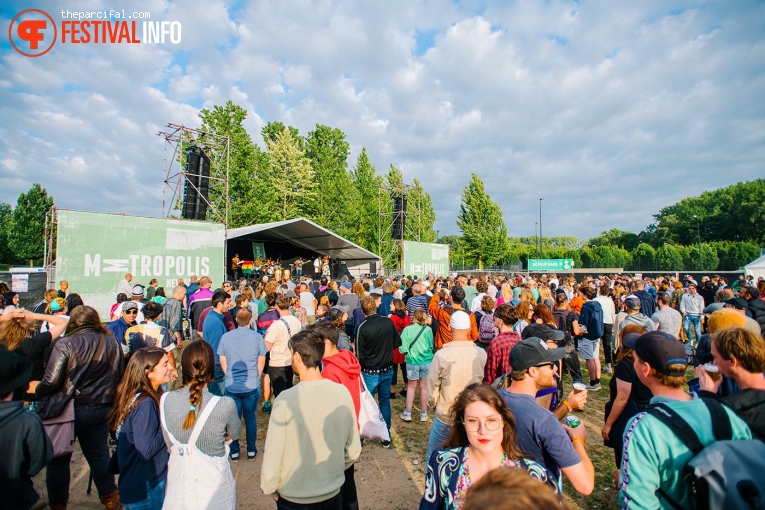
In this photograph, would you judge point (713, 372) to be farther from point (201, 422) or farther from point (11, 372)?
point (11, 372)

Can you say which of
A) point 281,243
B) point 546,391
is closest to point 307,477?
point 546,391

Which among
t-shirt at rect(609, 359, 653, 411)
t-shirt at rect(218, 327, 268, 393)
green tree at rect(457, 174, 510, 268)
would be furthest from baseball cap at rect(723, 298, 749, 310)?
green tree at rect(457, 174, 510, 268)

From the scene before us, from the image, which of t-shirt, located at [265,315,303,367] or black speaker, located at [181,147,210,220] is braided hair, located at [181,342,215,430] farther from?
black speaker, located at [181,147,210,220]

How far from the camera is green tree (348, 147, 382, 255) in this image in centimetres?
3444

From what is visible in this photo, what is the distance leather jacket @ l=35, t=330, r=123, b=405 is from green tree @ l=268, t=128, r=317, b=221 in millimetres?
28398

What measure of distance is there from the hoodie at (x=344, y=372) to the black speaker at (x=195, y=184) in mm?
14675

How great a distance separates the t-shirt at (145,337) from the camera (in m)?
3.93

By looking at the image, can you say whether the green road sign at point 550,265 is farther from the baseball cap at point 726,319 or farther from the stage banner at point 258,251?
the baseball cap at point 726,319

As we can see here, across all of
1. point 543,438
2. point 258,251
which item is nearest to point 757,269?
point 543,438

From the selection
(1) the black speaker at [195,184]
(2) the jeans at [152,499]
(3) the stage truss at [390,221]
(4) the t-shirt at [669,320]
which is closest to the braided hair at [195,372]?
(2) the jeans at [152,499]

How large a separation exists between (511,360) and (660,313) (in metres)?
5.35

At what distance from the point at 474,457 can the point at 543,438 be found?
1.44ft

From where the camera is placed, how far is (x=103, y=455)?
3186mm

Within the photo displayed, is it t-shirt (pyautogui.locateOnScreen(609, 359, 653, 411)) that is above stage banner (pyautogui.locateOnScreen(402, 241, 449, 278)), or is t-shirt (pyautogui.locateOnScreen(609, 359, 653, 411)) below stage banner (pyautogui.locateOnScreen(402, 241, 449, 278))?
below
